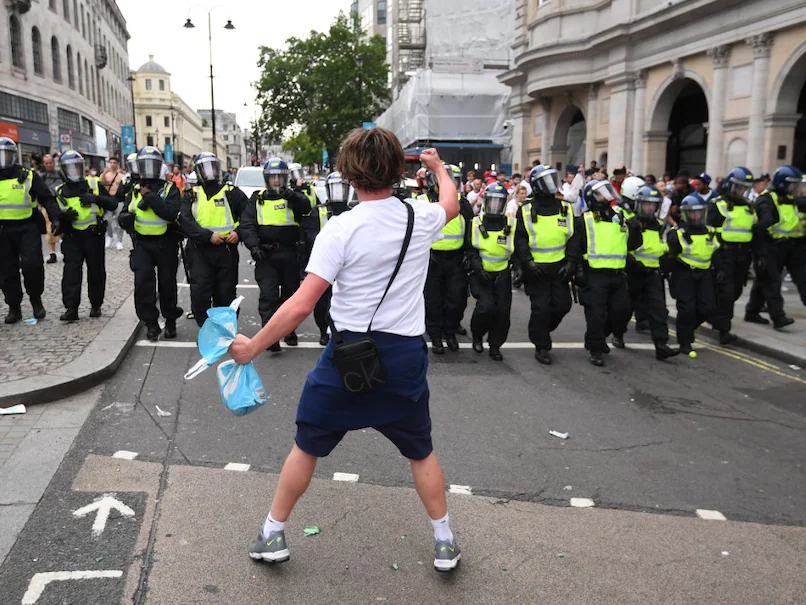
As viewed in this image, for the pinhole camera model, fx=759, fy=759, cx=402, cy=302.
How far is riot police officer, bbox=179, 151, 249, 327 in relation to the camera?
763 centimetres

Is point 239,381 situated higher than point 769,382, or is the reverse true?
point 239,381

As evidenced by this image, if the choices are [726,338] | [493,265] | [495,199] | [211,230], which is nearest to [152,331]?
[211,230]

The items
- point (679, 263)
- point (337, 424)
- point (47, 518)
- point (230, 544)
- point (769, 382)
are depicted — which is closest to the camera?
point (337, 424)

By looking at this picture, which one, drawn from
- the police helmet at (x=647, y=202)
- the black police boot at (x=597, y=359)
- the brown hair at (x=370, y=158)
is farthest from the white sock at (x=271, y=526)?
the police helmet at (x=647, y=202)

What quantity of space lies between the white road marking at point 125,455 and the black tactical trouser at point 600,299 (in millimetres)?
4544

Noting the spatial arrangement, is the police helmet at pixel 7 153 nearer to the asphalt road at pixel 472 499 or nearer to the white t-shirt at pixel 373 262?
the asphalt road at pixel 472 499

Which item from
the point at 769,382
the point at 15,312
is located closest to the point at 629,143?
the point at 769,382

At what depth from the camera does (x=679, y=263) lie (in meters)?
7.93

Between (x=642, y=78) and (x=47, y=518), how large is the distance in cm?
2190

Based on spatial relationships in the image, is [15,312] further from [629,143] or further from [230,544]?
[629,143]

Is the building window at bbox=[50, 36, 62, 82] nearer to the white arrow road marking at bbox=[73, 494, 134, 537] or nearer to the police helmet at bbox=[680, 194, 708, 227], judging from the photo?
the police helmet at bbox=[680, 194, 708, 227]

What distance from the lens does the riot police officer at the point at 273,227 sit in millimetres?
7660

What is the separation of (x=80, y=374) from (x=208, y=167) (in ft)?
8.23

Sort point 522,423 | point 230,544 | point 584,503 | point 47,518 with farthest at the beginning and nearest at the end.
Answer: point 522,423
point 584,503
point 47,518
point 230,544
